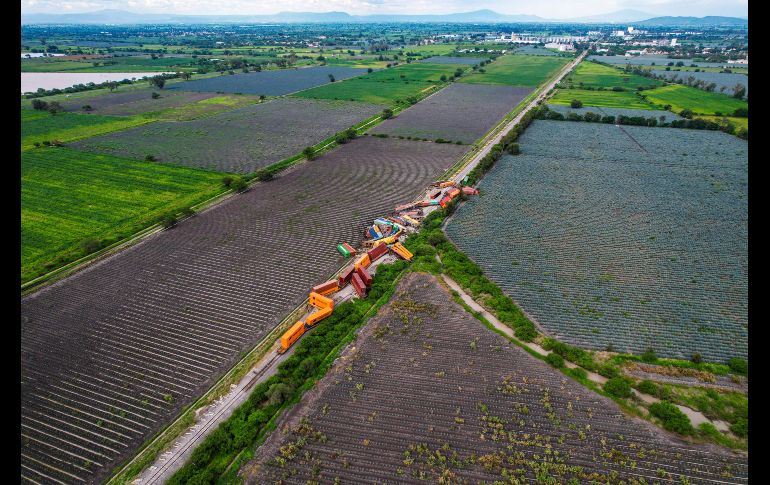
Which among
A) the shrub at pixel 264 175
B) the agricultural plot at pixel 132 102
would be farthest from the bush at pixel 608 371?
the agricultural plot at pixel 132 102

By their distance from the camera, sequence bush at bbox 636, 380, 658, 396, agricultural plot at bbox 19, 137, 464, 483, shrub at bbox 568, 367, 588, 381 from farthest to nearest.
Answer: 1. shrub at bbox 568, 367, 588, 381
2. bush at bbox 636, 380, 658, 396
3. agricultural plot at bbox 19, 137, 464, 483

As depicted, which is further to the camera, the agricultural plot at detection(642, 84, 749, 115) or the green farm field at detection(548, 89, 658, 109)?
the green farm field at detection(548, 89, 658, 109)

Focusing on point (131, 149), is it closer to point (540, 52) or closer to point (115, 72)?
point (115, 72)

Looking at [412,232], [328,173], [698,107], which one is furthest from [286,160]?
[698,107]

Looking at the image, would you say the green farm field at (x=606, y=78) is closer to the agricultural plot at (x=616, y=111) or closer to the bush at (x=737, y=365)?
the agricultural plot at (x=616, y=111)

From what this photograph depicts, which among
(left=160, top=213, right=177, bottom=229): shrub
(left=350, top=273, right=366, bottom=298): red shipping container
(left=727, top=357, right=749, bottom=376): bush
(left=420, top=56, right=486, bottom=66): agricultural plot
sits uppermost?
(left=420, top=56, right=486, bottom=66): agricultural plot

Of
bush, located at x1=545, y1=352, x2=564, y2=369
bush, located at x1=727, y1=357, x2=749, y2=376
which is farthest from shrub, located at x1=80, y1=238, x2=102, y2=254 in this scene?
bush, located at x1=727, y1=357, x2=749, y2=376

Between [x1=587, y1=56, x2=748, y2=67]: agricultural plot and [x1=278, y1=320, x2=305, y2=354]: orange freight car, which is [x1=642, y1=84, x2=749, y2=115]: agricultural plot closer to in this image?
[x1=587, y1=56, x2=748, y2=67]: agricultural plot

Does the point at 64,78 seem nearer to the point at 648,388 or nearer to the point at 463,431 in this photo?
the point at 463,431
